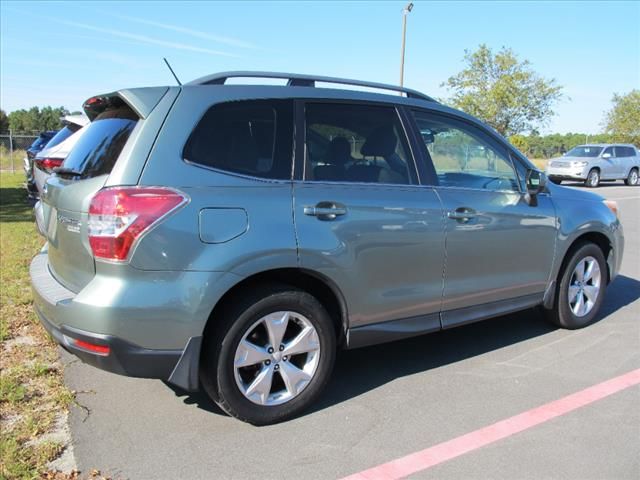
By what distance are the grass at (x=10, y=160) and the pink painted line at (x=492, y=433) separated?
25.3m

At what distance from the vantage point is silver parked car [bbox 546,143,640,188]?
901 inches

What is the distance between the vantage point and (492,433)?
320cm

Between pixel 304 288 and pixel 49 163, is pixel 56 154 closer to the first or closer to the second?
pixel 49 163

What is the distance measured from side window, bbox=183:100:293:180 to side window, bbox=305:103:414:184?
16 cm

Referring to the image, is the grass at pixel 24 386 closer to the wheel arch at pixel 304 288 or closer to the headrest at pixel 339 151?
the wheel arch at pixel 304 288

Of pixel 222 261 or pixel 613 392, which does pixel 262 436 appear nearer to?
pixel 222 261

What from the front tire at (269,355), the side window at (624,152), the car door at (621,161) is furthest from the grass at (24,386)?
the side window at (624,152)

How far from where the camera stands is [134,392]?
3670 mm

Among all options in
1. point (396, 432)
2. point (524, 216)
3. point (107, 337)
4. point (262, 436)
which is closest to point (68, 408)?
point (107, 337)

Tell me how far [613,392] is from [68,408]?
3447 millimetres

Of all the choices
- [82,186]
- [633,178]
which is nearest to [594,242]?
[82,186]

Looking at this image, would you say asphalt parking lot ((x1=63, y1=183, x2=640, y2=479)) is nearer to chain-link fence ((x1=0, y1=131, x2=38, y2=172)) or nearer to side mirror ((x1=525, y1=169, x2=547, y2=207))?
side mirror ((x1=525, y1=169, x2=547, y2=207))

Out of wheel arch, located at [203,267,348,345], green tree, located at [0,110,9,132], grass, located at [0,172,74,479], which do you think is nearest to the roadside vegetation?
grass, located at [0,172,74,479]

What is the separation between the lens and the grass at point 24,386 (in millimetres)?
2842
